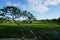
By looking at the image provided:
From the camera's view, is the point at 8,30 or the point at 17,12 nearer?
the point at 17,12

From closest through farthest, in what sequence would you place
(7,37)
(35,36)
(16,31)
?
(35,36)
(7,37)
(16,31)

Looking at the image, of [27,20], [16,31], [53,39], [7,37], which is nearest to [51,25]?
[16,31]


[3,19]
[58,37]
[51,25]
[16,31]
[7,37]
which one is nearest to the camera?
[3,19]

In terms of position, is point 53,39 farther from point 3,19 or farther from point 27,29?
point 3,19

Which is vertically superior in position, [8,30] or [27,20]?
[27,20]

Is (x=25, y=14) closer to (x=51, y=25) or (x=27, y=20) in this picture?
(x=27, y=20)

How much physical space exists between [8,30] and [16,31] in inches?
23.5

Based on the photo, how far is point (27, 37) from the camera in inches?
383

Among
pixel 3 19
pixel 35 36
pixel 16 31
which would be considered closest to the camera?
pixel 3 19

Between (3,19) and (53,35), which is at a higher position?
(3,19)

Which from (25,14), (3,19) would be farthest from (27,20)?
(3,19)

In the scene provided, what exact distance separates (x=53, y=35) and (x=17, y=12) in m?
2.83

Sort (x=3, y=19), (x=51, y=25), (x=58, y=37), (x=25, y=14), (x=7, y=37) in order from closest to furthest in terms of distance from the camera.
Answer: (x=3, y=19), (x=25, y=14), (x=58, y=37), (x=7, y=37), (x=51, y=25)

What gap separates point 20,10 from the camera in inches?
243
